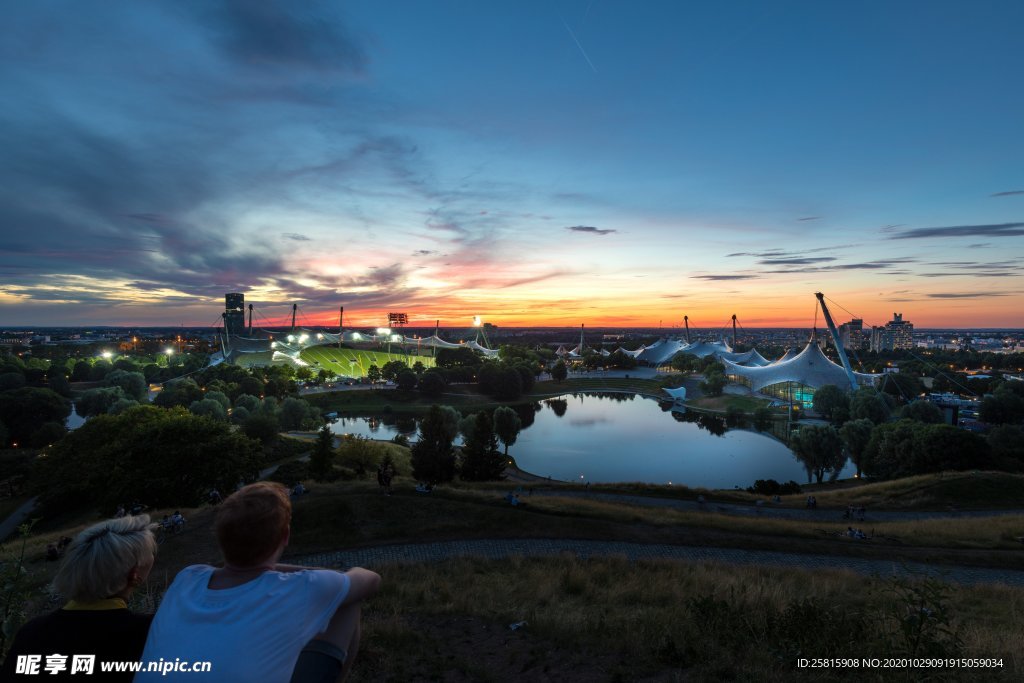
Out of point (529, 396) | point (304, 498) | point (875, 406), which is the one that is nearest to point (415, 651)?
point (304, 498)

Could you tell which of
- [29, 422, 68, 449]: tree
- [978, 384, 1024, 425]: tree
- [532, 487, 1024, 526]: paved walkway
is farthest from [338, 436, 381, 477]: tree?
[978, 384, 1024, 425]: tree

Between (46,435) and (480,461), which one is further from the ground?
(480,461)

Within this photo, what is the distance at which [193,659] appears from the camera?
1.80 meters

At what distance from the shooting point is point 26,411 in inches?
1641

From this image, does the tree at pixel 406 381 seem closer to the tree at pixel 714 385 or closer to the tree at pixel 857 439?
the tree at pixel 714 385

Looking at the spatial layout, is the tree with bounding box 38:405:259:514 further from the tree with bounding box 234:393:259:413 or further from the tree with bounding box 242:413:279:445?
the tree with bounding box 234:393:259:413

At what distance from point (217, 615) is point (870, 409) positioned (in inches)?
2102

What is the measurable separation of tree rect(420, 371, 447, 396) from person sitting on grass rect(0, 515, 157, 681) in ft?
222

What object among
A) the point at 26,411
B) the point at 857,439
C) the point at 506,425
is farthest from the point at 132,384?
the point at 857,439

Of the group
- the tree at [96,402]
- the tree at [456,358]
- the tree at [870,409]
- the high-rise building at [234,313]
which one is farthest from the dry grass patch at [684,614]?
the high-rise building at [234,313]

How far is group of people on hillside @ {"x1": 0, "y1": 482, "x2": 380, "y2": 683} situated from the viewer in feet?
6.00

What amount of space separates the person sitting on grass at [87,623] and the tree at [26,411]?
52110 mm

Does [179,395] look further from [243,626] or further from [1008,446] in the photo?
[1008,446]

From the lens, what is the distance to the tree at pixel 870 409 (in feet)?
145
